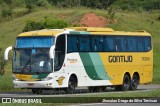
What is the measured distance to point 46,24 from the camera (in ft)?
225

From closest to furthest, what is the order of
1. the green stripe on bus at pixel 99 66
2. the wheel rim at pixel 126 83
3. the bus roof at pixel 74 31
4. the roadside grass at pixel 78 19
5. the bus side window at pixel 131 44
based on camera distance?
1. the bus roof at pixel 74 31
2. the green stripe on bus at pixel 99 66
3. the wheel rim at pixel 126 83
4. the bus side window at pixel 131 44
5. the roadside grass at pixel 78 19

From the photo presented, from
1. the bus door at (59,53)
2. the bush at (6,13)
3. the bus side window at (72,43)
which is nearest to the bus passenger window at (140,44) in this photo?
the bus side window at (72,43)

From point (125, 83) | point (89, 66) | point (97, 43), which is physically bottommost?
point (125, 83)

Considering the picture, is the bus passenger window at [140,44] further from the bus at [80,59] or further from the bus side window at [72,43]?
the bus side window at [72,43]

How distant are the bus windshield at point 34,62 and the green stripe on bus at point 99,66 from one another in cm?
350

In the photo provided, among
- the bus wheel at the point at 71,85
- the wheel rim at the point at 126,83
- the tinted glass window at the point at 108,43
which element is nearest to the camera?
the bus wheel at the point at 71,85

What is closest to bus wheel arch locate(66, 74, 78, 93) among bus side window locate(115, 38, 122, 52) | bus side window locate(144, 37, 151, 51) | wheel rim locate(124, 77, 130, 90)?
bus side window locate(115, 38, 122, 52)

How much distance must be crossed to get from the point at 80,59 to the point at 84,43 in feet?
3.34

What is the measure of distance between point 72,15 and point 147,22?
10219 millimetres

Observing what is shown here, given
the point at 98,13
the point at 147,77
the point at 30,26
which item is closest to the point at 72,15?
the point at 98,13

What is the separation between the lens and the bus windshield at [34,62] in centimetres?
2956

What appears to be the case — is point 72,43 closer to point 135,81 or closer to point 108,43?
point 108,43

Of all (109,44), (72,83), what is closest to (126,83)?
(109,44)

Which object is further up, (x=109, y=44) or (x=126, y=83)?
(x=109, y=44)
